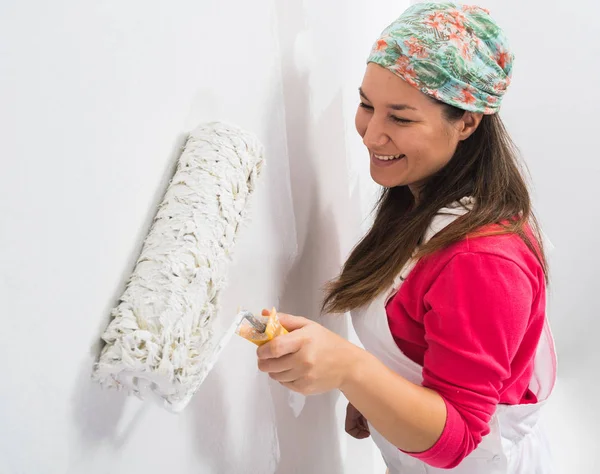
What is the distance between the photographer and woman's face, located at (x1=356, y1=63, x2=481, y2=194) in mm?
653

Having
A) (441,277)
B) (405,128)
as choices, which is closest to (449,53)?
(405,128)

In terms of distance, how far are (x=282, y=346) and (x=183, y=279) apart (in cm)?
12

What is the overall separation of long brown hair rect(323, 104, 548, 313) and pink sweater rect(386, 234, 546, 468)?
40 mm

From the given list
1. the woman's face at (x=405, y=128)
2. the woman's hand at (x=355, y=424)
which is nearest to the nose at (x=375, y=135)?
the woman's face at (x=405, y=128)

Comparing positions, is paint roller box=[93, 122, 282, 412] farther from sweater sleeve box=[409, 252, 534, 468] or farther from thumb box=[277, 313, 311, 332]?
sweater sleeve box=[409, 252, 534, 468]

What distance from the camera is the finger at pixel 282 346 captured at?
500mm

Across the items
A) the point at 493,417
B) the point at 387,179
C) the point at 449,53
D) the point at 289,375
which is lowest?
the point at 493,417

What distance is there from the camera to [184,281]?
438 millimetres

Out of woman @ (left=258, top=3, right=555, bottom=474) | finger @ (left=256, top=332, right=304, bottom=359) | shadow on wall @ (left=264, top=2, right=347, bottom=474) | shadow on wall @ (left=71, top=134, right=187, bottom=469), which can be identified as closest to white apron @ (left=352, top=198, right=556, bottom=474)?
woman @ (left=258, top=3, right=555, bottom=474)

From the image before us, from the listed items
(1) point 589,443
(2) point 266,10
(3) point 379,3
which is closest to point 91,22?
(2) point 266,10

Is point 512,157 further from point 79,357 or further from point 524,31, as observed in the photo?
point 524,31

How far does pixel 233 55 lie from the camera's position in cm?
60

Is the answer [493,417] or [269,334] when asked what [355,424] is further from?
[269,334]

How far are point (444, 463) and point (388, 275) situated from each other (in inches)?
9.4
